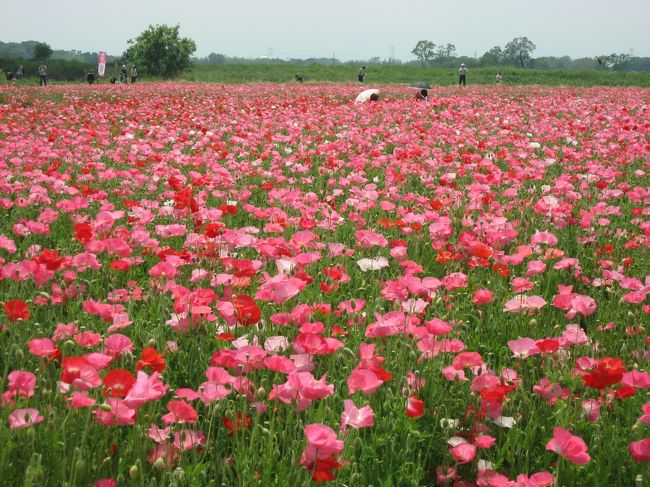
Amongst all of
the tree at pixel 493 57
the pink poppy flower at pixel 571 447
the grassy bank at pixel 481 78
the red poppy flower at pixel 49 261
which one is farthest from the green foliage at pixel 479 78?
the tree at pixel 493 57

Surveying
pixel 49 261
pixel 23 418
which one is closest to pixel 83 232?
pixel 49 261

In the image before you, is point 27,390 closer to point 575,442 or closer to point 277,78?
point 575,442

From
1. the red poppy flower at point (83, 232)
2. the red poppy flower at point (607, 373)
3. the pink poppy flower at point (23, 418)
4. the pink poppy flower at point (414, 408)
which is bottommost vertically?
the pink poppy flower at point (414, 408)

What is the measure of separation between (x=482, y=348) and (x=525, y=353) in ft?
1.28

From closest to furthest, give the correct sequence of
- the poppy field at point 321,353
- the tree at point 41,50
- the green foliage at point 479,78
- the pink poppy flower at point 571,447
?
the pink poppy flower at point 571,447
the poppy field at point 321,353
the green foliage at point 479,78
the tree at point 41,50

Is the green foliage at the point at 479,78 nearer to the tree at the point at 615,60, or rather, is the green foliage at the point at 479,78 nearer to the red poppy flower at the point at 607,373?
the red poppy flower at the point at 607,373

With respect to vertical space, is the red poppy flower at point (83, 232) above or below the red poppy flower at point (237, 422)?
above

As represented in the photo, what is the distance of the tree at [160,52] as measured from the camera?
51.0 metres

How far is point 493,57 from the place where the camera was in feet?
452

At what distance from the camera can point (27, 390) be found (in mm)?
1465

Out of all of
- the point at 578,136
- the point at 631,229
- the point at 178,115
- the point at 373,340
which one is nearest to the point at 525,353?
the point at 373,340

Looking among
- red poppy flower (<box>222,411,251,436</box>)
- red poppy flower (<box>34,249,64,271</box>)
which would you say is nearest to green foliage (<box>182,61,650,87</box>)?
red poppy flower (<box>34,249,64,271</box>)

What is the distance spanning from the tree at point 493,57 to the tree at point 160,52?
9624cm

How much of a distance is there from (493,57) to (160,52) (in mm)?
104581
